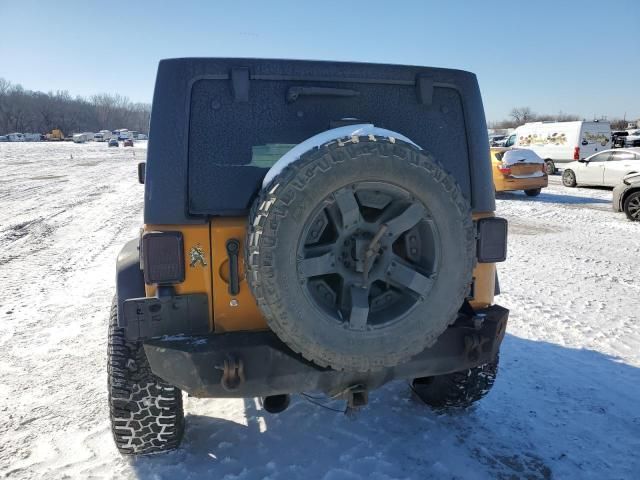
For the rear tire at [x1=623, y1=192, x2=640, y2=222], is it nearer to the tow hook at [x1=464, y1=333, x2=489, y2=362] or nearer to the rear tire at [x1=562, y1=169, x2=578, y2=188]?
the rear tire at [x1=562, y1=169, x2=578, y2=188]

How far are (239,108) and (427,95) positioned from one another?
1076 millimetres

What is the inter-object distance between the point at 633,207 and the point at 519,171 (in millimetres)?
3744

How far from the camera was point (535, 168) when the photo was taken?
46.8 feet

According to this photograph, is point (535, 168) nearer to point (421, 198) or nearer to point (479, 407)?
point (479, 407)

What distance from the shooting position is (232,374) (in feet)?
7.34

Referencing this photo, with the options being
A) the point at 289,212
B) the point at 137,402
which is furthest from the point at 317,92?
the point at 137,402

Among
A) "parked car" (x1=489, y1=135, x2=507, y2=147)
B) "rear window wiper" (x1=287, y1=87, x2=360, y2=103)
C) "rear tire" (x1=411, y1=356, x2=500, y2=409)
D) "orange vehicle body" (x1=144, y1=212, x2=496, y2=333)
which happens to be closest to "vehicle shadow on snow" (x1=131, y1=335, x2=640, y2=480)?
"rear tire" (x1=411, y1=356, x2=500, y2=409)

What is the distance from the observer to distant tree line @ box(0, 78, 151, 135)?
4400 inches

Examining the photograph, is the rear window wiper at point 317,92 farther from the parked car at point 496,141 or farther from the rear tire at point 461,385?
the parked car at point 496,141

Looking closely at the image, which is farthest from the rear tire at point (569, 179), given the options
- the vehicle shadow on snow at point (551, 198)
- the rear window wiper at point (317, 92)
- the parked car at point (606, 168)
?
the rear window wiper at point (317, 92)

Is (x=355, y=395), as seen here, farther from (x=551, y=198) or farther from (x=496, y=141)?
(x=496, y=141)

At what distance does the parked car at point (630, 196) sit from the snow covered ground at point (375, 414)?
17.7ft

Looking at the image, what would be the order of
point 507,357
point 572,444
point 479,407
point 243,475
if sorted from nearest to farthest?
1. point 243,475
2. point 572,444
3. point 479,407
4. point 507,357

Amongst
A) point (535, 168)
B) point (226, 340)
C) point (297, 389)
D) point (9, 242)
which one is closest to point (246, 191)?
point (226, 340)
